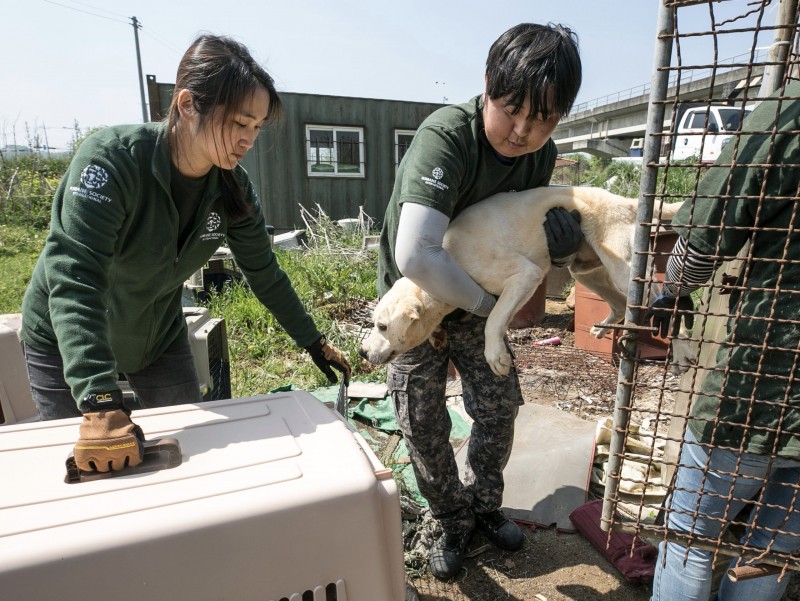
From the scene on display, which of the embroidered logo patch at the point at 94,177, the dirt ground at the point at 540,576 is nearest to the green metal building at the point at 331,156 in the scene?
the dirt ground at the point at 540,576

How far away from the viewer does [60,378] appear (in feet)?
5.71

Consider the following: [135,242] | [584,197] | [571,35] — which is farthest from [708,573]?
[135,242]

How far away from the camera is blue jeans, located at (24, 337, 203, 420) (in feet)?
5.69

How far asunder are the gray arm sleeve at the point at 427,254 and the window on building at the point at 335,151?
11.1 metres

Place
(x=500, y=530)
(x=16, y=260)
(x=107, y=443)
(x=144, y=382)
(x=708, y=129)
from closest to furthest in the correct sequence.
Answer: (x=107, y=443), (x=708, y=129), (x=144, y=382), (x=500, y=530), (x=16, y=260)

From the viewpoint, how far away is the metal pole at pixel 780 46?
1272 mm

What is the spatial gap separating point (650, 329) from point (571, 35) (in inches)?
44.1

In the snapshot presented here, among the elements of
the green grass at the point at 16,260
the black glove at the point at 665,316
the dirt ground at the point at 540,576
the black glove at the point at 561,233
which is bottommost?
the dirt ground at the point at 540,576

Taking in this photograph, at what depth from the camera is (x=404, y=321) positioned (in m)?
2.24

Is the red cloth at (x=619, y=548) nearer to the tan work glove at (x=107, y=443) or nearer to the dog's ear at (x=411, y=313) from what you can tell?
the dog's ear at (x=411, y=313)

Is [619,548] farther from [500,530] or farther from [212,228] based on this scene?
[212,228]

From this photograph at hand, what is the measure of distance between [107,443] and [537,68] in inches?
63.8

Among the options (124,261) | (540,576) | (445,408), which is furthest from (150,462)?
(540,576)

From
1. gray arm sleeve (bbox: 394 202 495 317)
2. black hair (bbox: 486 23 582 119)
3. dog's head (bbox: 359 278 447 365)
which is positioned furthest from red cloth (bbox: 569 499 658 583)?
black hair (bbox: 486 23 582 119)
